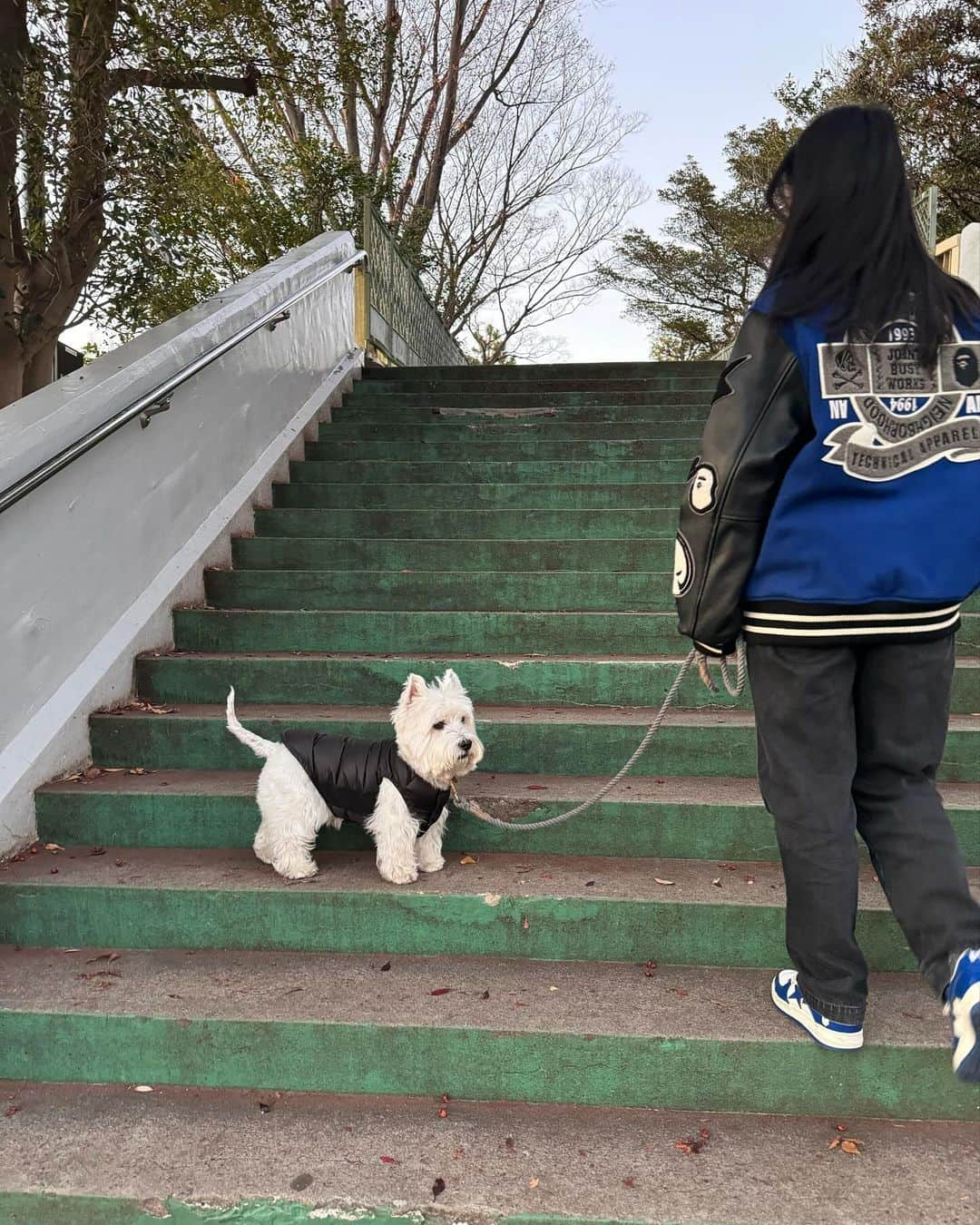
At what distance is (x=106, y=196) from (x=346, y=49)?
150 inches

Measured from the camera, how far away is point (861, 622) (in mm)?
1749

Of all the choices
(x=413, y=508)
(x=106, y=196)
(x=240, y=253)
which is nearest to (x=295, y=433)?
(x=413, y=508)

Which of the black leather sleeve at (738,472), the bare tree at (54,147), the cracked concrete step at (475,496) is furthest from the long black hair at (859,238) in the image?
the bare tree at (54,147)

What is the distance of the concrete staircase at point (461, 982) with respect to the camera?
5.99 ft

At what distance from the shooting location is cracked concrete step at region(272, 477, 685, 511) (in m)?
4.84

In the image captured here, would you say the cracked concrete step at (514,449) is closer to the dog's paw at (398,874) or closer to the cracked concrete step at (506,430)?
the cracked concrete step at (506,430)

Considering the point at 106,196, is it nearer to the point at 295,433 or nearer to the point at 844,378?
the point at 295,433

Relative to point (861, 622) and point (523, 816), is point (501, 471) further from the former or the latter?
point (861, 622)

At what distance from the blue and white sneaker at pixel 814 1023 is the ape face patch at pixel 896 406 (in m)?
1.24

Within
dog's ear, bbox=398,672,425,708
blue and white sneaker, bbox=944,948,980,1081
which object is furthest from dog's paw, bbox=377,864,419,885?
blue and white sneaker, bbox=944,948,980,1081

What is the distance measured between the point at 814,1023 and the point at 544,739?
1.32 metres

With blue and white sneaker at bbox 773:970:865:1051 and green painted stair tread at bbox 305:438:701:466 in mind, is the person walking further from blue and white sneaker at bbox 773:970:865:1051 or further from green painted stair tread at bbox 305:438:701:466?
green painted stair tread at bbox 305:438:701:466

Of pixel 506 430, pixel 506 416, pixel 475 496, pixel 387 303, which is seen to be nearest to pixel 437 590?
pixel 475 496

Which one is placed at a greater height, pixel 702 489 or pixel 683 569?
pixel 702 489
